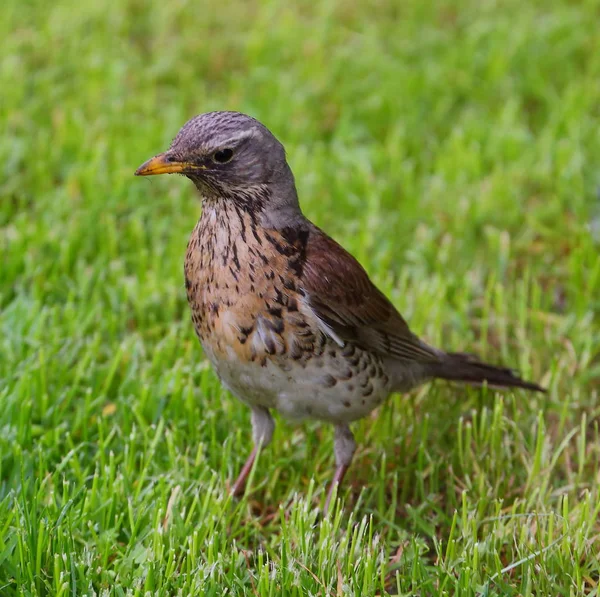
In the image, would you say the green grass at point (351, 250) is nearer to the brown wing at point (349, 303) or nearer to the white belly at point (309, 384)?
the white belly at point (309, 384)

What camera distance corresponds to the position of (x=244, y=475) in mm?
3953

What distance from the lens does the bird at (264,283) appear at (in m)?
3.41

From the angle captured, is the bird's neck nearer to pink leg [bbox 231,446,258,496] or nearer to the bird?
the bird

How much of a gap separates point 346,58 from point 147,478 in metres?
4.60

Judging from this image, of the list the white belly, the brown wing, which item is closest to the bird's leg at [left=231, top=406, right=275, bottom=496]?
the white belly

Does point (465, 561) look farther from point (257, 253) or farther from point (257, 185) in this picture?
point (257, 185)

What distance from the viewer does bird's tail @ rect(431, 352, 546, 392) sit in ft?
14.0

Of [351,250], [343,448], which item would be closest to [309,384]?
[343,448]

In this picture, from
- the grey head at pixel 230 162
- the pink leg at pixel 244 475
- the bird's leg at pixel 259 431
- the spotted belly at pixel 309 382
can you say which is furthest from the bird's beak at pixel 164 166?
the pink leg at pixel 244 475

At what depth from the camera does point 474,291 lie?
5262 millimetres

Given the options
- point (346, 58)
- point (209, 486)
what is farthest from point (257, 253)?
point (346, 58)

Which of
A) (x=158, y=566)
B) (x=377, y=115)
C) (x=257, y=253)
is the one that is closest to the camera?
(x=158, y=566)

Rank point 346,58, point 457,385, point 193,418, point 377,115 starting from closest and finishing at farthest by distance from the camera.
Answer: point 193,418 < point 457,385 < point 377,115 < point 346,58

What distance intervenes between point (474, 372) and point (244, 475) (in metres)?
1.13
